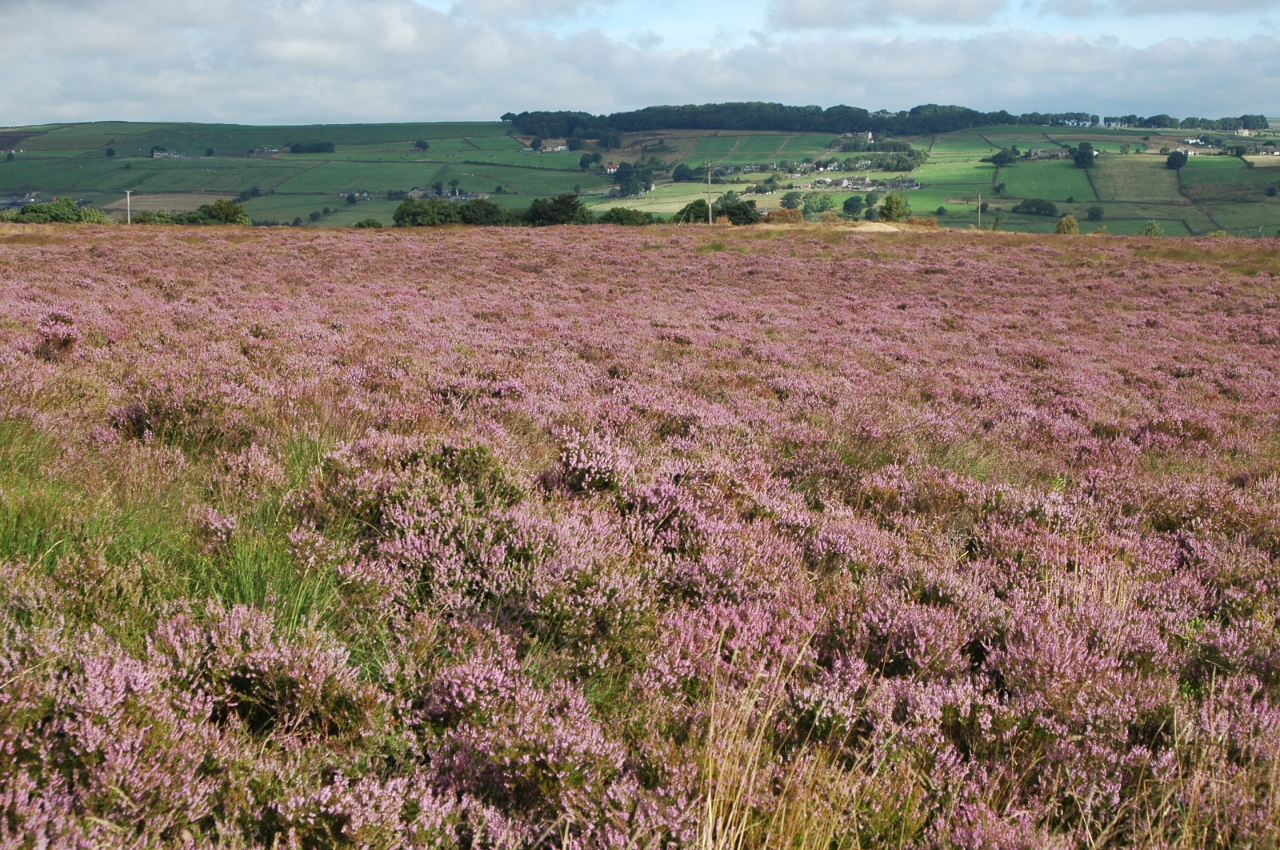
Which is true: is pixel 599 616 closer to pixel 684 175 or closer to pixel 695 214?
pixel 695 214

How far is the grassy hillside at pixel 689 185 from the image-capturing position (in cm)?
10612

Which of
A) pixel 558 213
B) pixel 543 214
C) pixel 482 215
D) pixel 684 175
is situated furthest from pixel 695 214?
pixel 684 175

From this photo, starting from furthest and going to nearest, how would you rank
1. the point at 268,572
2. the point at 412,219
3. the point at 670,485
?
the point at 412,219
the point at 670,485
the point at 268,572

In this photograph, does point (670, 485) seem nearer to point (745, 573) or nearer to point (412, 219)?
point (745, 573)

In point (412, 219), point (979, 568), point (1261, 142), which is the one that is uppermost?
point (1261, 142)

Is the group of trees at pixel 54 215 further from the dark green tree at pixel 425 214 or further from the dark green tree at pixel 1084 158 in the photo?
the dark green tree at pixel 1084 158

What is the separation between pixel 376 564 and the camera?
3.39m

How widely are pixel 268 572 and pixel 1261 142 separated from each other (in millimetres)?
239159

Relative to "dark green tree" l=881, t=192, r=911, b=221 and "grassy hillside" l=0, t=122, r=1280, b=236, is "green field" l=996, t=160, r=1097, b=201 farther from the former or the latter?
"dark green tree" l=881, t=192, r=911, b=221

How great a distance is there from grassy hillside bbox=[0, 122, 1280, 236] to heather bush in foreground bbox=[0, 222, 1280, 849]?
97126 mm

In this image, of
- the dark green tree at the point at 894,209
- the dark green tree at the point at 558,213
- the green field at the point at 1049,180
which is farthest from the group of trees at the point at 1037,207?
the dark green tree at the point at 558,213

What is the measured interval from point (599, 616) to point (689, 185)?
144783 mm

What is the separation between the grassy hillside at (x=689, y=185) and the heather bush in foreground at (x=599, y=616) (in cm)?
9713

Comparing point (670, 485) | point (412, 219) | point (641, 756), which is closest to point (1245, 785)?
point (641, 756)
